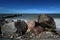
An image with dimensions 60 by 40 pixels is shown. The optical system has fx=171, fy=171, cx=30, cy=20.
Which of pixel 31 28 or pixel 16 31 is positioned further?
pixel 31 28

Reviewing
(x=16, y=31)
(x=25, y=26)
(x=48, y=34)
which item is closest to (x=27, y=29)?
(x=25, y=26)

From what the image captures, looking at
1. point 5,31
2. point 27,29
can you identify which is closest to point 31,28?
point 27,29

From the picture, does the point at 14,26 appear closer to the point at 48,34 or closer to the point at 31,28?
the point at 31,28

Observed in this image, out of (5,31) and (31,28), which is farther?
(31,28)

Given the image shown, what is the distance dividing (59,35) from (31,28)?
0.95 metres

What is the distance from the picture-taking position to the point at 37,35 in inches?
187

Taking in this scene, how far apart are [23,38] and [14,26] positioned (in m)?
0.66

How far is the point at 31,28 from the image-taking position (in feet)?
17.2

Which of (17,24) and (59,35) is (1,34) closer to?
(17,24)

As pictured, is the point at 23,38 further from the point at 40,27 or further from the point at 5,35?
the point at 40,27

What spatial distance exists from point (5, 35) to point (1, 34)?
124mm

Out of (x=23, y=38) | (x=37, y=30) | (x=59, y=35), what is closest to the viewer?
(x=23, y=38)

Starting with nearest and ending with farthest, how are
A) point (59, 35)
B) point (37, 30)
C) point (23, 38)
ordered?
point (23, 38) < point (59, 35) < point (37, 30)

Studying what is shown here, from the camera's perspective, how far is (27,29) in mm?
5246
